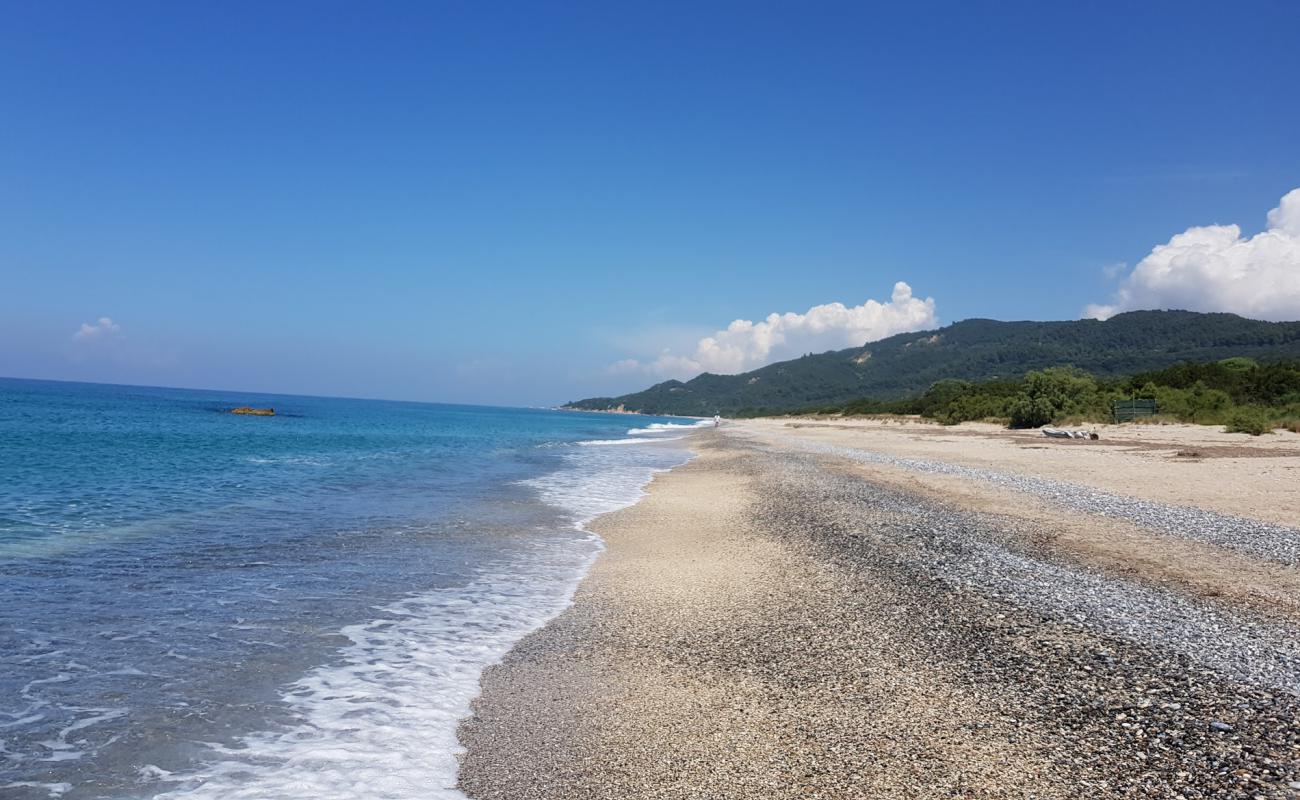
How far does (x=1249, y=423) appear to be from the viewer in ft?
106

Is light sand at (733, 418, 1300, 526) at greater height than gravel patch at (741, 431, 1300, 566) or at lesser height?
greater

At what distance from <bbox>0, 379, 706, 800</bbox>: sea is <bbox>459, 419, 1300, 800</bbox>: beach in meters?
0.77

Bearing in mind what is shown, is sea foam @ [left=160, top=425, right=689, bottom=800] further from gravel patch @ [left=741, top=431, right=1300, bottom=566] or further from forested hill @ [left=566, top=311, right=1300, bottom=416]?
forested hill @ [left=566, top=311, right=1300, bottom=416]

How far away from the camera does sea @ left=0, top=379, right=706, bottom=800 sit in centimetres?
490

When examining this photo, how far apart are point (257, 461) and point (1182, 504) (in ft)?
102

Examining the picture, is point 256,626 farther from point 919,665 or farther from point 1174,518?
point 1174,518

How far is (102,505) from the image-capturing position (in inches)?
619

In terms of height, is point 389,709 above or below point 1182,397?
below

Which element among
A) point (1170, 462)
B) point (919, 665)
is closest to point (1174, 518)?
point (919, 665)

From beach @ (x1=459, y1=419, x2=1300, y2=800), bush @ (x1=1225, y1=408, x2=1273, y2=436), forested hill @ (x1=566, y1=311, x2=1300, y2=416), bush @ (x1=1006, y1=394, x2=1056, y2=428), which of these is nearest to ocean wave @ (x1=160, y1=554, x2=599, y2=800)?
beach @ (x1=459, y1=419, x2=1300, y2=800)

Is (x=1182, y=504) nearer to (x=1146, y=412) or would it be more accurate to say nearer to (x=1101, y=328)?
(x=1146, y=412)

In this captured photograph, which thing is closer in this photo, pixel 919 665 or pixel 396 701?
pixel 396 701

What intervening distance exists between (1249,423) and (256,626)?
41.2 m

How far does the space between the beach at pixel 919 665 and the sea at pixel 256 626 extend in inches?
30.2
